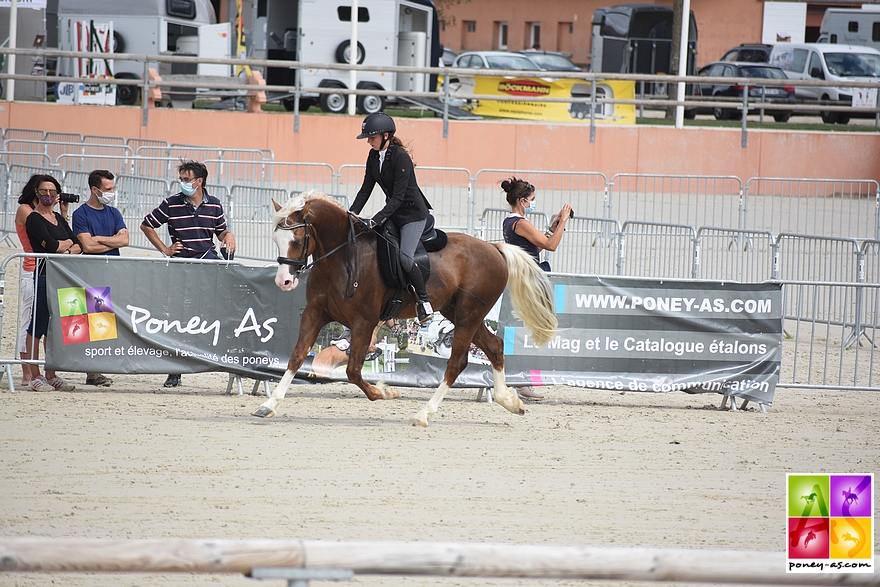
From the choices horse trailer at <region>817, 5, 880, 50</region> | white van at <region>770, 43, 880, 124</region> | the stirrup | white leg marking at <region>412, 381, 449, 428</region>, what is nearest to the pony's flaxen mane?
the stirrup

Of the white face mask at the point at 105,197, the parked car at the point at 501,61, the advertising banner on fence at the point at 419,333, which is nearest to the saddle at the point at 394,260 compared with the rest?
the advertising banner on fence at the point at 419,333

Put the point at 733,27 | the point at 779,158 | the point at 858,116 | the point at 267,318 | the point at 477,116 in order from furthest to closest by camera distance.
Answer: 1. the point at 733,27
2. the point at 858,116
3. the point at 477,116
4. the point at 779,158
5. the point at 267,318

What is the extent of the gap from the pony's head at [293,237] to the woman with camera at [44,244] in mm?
2401

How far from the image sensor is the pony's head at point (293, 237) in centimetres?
787

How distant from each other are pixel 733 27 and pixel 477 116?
28.3m

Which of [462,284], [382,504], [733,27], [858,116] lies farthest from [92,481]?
[733,27]

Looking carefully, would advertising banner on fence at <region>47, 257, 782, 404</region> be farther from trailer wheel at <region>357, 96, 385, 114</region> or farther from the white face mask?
trailer wheel at <region>357, 96, 385, 114</region>

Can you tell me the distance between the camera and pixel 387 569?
3.13 meters

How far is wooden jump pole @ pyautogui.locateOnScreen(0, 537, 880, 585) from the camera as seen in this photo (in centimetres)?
307

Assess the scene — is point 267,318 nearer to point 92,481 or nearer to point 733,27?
point 92,481

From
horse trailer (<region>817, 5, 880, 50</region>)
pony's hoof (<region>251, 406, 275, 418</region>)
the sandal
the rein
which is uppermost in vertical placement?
horse trailer (<region>817, 5, 880, 50</region>)

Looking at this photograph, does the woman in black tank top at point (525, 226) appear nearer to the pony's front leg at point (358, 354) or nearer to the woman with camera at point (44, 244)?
the pony's front leg at point (358, 354)

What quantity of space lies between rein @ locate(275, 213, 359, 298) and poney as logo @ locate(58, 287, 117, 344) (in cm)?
198

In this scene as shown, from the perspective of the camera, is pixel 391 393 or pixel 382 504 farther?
pixel 391 393
